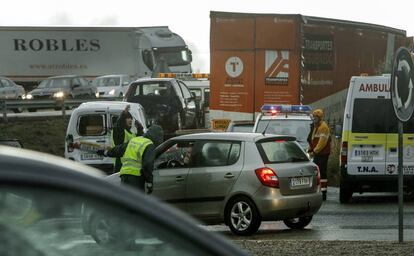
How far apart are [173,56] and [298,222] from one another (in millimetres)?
29275

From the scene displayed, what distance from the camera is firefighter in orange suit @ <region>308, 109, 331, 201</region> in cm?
1767

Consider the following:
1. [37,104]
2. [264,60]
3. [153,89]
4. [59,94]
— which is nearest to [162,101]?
[153,89]

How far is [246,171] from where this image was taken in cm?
1266

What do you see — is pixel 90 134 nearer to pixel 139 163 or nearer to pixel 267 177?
pixel 139 163

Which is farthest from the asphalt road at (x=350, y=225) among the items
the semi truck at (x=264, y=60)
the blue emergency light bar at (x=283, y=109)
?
the semi truck at (x=264, y=60)

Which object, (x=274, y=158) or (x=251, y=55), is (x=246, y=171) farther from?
(x=251, y=55)

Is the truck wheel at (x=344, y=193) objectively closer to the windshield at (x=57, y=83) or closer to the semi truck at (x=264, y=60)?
the semi truck at (x=264, y=60)

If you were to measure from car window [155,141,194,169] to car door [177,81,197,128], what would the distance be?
44.2ft

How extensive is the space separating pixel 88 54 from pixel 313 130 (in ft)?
93.8

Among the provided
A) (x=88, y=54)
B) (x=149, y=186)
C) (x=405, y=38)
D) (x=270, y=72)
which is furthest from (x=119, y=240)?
(x=88, y=54)

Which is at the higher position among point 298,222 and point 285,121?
point 285,121

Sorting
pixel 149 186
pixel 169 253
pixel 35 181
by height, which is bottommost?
pixel 149 186

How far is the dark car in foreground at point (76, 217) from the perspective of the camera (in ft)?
6.98

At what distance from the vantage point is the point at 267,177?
→ 1255cm
